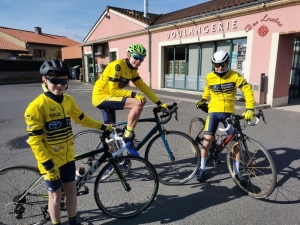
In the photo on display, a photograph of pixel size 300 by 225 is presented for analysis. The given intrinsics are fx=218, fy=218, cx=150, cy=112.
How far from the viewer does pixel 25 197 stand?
A: 2.31 m

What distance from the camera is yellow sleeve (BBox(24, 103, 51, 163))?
5.93 ft

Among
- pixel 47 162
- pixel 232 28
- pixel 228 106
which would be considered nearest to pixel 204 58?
pixel 232 28

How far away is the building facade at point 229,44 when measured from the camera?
26.8 ft

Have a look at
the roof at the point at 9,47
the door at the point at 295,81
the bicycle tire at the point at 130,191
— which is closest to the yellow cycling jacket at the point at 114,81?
the bicycle tire at the point at 130,191

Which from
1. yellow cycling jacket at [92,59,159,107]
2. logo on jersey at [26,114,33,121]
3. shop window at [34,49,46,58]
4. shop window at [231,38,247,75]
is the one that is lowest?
logo on jersey at [26,114,33,121]

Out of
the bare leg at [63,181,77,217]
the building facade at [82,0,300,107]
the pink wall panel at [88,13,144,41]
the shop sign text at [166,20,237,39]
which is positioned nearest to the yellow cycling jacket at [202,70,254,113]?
the bare leg at [63,181,77,217]

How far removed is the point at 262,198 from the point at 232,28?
843 cm

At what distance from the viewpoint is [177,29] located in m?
12.0

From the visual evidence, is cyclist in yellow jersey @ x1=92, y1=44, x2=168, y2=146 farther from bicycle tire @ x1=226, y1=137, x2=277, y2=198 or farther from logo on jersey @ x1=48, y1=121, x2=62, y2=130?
bicycle tire @ x1=226, y1=137, x2=277, y2=198

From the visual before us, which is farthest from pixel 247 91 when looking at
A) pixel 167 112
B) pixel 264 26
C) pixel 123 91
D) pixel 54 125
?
pixel 264 26

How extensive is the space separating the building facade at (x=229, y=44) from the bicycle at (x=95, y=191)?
7561 millimetres

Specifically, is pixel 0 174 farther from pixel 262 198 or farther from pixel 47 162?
pixel 262 198

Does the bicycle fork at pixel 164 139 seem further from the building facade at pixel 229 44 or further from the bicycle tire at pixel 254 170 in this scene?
the building facade at pixel 229 44

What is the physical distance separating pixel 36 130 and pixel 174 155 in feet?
7.56
